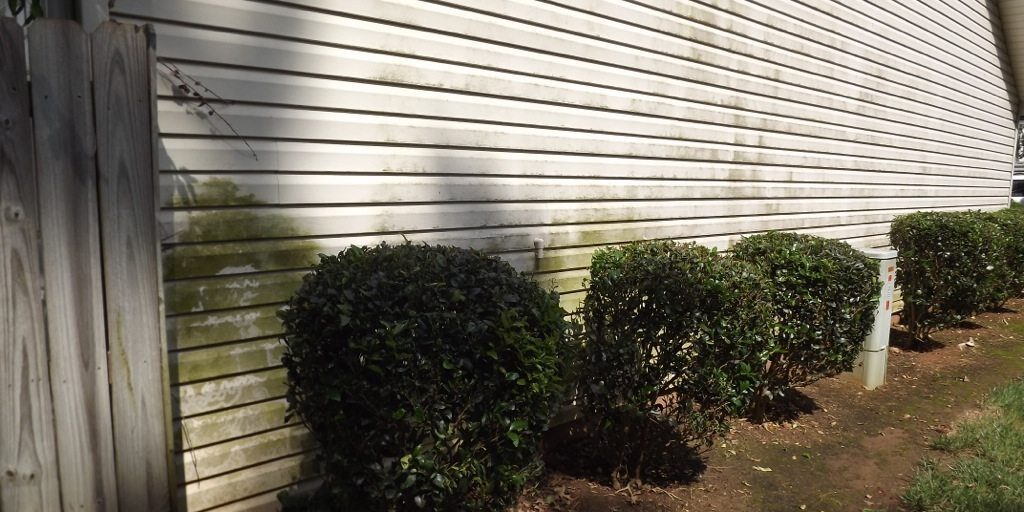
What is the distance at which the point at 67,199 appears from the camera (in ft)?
7.04

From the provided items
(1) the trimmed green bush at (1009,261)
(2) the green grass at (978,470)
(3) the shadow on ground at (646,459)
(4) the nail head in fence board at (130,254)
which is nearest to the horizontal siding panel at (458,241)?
(4) the nail head in fence board at (130,254)

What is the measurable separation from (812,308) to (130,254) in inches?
163

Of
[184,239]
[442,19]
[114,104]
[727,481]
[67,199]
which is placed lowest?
[727,481]

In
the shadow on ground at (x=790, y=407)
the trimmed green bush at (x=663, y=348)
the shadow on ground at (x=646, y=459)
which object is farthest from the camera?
the shadow on ground at (x=790, y=407)

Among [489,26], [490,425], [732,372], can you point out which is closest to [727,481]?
[732,372]

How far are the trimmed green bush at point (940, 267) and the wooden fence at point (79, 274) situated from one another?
708 centimetres

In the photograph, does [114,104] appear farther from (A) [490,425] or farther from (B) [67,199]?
(A) [490,425]

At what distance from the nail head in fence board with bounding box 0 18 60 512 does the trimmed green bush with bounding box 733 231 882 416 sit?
13.1 feet

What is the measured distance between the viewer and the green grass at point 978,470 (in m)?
3.66

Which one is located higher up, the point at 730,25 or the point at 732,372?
the point at 730,25

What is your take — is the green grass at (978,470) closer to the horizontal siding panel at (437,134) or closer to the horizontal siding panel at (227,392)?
the horizontal siding panel at (437,134)

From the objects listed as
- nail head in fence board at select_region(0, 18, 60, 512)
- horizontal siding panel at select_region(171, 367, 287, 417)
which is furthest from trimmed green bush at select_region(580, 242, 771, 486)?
nail head in fence board at select_region(0, 18, 60, 512)

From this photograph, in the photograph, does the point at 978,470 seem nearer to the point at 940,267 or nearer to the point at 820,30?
the point at 940,267

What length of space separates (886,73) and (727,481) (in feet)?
19.2
